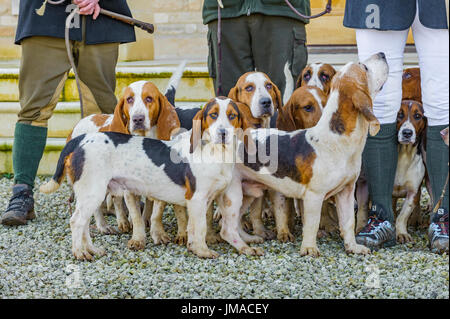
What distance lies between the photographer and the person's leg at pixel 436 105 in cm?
369

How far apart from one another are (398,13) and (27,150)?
2726 mm

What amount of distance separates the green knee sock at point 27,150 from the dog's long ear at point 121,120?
0.91 meters

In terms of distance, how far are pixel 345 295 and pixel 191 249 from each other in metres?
1.07

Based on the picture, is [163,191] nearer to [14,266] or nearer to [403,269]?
[14,266]

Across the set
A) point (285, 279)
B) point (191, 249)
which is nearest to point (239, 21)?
point (191, 249)

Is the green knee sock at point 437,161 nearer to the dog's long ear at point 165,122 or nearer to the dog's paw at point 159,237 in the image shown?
the dog's long ear at point 165,122

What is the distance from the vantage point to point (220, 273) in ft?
11.7

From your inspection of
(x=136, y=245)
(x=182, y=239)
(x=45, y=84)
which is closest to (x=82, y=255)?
(x=136, y=245)

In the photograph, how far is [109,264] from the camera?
12.4ft

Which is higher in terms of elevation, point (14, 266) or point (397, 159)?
point (397, 159)

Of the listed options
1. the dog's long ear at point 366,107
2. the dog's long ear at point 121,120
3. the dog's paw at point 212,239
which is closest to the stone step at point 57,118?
the dog's long ear at point 121,120

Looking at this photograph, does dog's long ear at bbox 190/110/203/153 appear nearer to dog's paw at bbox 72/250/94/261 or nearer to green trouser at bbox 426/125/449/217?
dog's paw at bbox 72/250/94/261

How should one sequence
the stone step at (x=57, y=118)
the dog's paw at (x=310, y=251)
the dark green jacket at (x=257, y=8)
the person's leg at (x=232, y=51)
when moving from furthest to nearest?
the stone step at (x=57, y=118)
the person's leg at (x=232, y=51)
the dark green jacket at (x=257, y=8)
the dog's paw at (x=310, y=251)

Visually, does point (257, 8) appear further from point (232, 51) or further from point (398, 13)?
point (398, 13)
